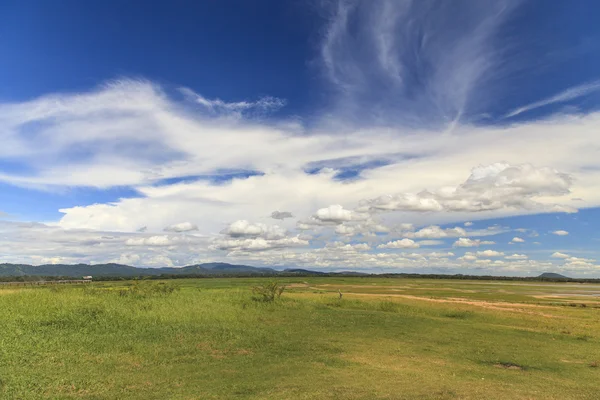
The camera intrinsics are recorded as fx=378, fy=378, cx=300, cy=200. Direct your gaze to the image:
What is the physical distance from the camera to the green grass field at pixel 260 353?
50.5ft

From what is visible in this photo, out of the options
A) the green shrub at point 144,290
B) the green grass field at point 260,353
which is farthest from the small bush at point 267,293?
the green shrub at point 144,290

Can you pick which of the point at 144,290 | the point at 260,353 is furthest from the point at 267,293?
the point at 260,353

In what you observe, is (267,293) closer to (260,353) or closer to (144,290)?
(144,290)

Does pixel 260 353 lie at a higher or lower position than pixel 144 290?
lower

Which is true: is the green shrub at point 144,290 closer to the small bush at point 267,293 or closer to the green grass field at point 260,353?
the green grass field at point 260,353

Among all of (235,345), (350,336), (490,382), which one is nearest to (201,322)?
(235,345)

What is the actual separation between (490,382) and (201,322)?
2065cm

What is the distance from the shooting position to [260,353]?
73.6ft

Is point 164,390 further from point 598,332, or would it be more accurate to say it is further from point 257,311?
point 598,332

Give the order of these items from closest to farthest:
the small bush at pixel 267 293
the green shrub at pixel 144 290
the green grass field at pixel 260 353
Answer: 1. the green grass field at pixel 260 353
2. the green shrub at pixel 144 290
3. the small bush at pixel 267 293

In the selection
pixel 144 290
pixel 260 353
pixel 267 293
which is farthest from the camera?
pixel 267 293

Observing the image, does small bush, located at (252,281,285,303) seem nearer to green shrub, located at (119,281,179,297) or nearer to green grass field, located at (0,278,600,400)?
green grass field, located at (0,278,600,400)

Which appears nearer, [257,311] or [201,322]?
[201,322]

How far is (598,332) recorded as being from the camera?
35469 mm
